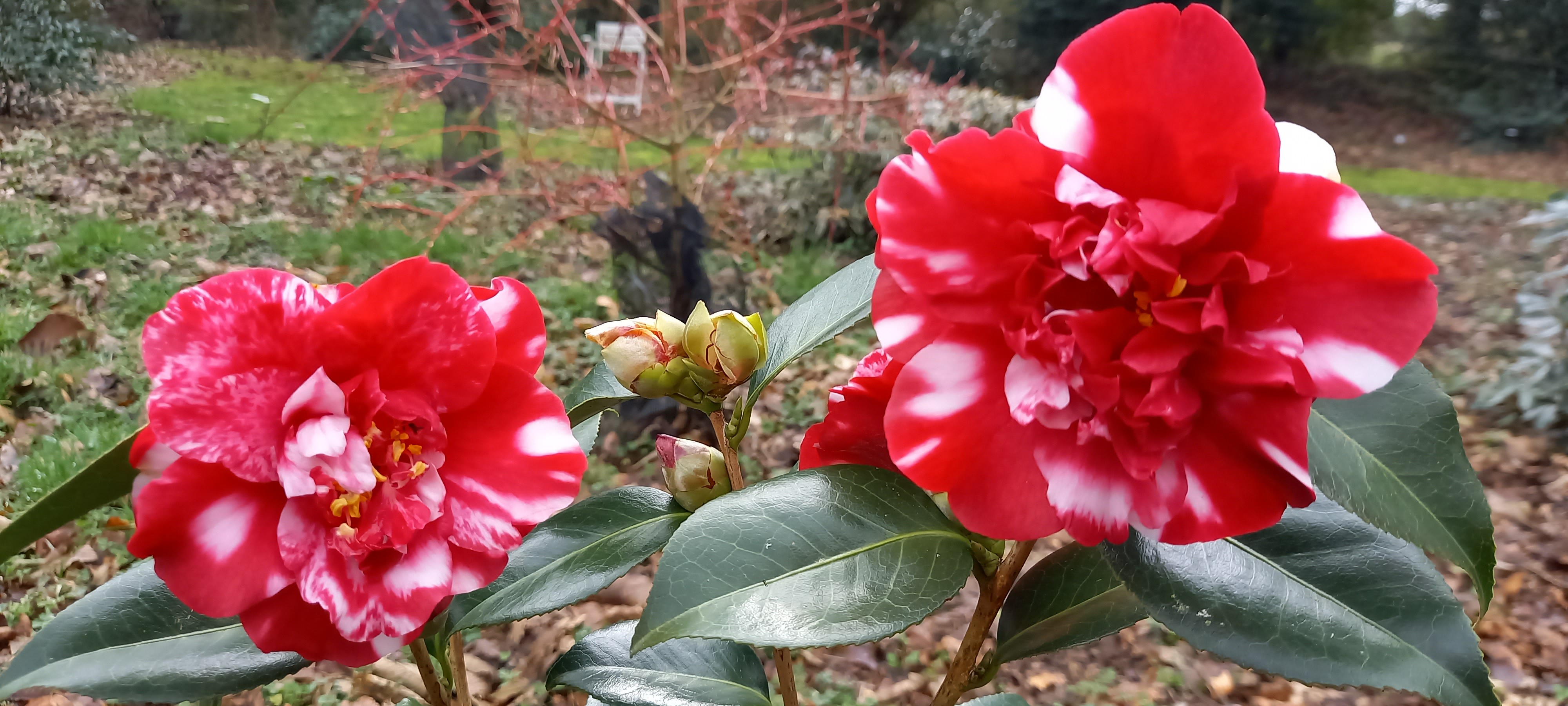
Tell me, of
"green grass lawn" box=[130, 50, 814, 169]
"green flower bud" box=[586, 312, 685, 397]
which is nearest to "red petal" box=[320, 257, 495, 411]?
"green flower bud" box=[586, 312, 685, 397]

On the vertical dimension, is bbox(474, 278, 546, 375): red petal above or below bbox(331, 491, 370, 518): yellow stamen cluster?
above

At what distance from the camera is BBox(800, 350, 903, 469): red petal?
380 millimetres

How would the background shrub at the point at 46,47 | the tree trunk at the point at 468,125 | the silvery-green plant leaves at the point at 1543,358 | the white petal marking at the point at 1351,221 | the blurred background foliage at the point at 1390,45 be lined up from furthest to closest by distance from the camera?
the blurred background foliage at the point at 1390,45 < the tree trunk at the point at 468,125 < the silvery-green plant leaves at the point at 1543,358 < the background shrub at the point at 46,47 < the white petal marking at the point at 1351,221

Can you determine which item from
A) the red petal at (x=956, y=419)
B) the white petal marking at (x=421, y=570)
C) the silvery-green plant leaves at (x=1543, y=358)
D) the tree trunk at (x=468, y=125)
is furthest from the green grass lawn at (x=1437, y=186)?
the white petal marking at (x=421, y=570)

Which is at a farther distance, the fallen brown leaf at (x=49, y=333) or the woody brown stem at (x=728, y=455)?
the fallen brown leaf at (x=49, y=333)

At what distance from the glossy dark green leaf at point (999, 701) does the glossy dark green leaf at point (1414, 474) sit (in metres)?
0.26

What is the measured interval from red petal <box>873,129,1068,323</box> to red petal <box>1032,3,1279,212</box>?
0.05 ft

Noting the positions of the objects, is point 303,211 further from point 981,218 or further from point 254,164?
point 981,218

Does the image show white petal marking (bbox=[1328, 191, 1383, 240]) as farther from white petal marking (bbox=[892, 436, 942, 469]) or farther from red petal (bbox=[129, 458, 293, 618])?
red petal (bbox=[129, 458, 293, 618])

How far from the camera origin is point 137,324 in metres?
2.06

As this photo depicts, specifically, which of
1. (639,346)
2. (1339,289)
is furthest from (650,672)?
(1339,289)

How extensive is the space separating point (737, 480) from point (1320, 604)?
27cm

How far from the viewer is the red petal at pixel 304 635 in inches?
13.0

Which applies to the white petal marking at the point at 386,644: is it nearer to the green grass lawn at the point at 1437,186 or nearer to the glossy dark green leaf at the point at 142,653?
the glossy dark green leaf at the point at 142,653
